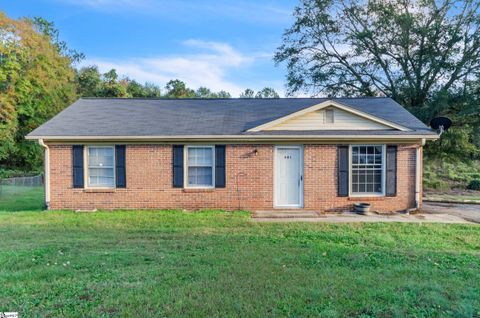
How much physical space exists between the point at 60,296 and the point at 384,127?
9653 mm

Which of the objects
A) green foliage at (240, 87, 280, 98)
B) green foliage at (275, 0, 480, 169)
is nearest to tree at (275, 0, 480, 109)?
green foliage at (275, 0, 480, 169)

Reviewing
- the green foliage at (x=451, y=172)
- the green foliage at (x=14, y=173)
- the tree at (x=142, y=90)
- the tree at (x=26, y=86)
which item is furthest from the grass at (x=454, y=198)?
the tree at (x=142, y=90)

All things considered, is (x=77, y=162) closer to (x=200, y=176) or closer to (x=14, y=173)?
(x=200, y=176)

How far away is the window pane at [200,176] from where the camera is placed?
10.4 m

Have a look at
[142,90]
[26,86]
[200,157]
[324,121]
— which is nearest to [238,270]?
[200,157]

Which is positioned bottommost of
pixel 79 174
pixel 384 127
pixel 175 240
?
pixel 175 240

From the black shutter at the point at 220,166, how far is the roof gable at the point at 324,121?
1266 millimetres

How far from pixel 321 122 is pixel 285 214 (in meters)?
3.21

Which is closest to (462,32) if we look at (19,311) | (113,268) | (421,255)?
(421,255)

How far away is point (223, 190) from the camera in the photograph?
10305 mm

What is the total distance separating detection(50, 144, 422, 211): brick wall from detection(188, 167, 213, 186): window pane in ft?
0.90

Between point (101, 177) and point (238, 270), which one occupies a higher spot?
point (101, 177)

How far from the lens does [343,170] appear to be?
10.2 meters

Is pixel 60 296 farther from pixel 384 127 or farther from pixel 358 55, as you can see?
pixel 358 55
